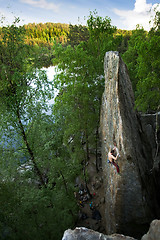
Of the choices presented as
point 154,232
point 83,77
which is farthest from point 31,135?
point 83,77

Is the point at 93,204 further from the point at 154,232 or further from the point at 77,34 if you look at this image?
the point at 77,34

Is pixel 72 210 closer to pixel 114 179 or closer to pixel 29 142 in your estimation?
pixel 114 179

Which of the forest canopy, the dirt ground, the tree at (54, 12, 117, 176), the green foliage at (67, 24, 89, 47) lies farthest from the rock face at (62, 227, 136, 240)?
the green foliage at (67, 24, 89, 47)

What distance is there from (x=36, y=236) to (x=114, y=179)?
5467 mm

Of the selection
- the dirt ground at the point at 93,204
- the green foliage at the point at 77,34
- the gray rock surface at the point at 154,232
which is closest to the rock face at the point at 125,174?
the dirt ground at the point at 93,204

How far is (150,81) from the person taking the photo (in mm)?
10844

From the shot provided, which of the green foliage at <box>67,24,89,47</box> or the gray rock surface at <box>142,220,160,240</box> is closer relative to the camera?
the gray rock surface at <box>142,220,160,240</box>

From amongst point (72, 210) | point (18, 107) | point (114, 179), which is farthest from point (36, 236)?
point (18, 107)

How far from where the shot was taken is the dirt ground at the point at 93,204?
13414 mm

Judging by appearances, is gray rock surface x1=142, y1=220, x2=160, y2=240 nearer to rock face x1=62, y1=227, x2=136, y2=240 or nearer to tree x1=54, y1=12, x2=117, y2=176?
rock face x1=62, y1=227, x2=136, y2=240

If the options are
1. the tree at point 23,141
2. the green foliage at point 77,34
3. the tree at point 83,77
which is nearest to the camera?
the tree at point 23,141

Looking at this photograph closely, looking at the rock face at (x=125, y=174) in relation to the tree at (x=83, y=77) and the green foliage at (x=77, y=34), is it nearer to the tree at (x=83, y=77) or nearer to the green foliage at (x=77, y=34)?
the tree at (x=83, y=77)

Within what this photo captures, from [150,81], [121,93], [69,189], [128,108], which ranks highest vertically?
[150,81]

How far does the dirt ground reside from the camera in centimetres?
1341
